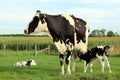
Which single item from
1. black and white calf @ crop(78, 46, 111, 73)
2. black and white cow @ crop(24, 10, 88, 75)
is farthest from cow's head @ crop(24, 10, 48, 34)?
black and white calf @ crop(78, 46, 111, 73)

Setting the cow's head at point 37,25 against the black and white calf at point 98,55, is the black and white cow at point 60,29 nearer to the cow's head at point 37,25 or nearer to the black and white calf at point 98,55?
the cow's head at point 37,25

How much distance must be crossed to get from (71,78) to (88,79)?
0.74 m

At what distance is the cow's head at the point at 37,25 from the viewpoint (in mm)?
16062

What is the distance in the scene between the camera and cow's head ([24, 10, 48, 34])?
1606 centimetres

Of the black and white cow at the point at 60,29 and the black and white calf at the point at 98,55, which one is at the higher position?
the black and white cow at the point at 60,29

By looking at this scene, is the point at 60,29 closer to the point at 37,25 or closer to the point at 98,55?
the point at 37,25

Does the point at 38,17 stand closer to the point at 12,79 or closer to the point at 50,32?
the point at 50,32

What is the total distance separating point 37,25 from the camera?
16109mm

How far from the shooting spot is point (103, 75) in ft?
51.8

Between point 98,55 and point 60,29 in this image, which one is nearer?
point 60,29

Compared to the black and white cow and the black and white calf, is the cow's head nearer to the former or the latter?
the black and white cow

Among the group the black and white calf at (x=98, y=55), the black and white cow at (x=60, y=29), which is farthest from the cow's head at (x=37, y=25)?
the black and white calf at (x=98, y=55)

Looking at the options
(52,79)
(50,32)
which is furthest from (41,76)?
(50,32)

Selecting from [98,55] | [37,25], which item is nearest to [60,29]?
[37,25]
